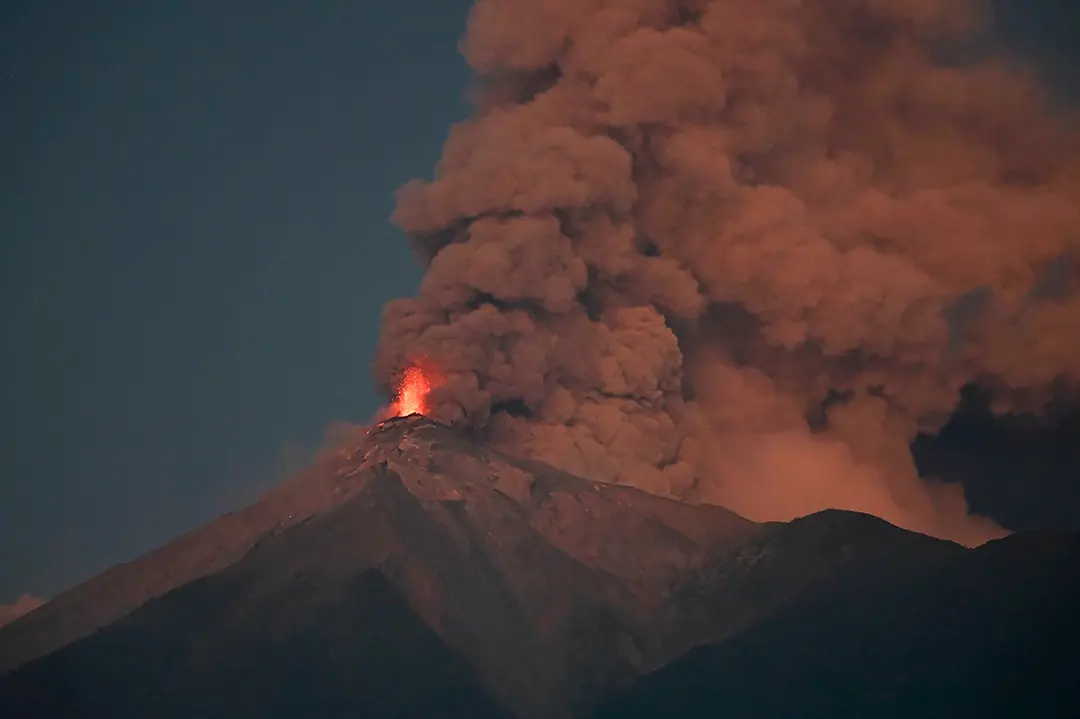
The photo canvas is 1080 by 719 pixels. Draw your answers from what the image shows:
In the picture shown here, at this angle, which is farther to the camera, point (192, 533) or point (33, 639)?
point (192, 533)

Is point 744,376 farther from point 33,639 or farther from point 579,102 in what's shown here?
point 33,639

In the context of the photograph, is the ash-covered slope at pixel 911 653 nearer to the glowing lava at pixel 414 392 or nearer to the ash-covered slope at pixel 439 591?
the ash-covered slope at pixel 439 591

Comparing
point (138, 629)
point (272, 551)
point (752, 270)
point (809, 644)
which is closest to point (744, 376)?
point (752, 270)

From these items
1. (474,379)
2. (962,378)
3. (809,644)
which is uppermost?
(474,379)

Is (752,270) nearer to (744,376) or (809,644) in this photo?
(744,376)

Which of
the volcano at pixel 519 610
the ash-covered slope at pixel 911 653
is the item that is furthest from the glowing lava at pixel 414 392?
the ash-covered slope at pixel 911 653

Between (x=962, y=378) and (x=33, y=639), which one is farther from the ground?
(x=33, y=639)
